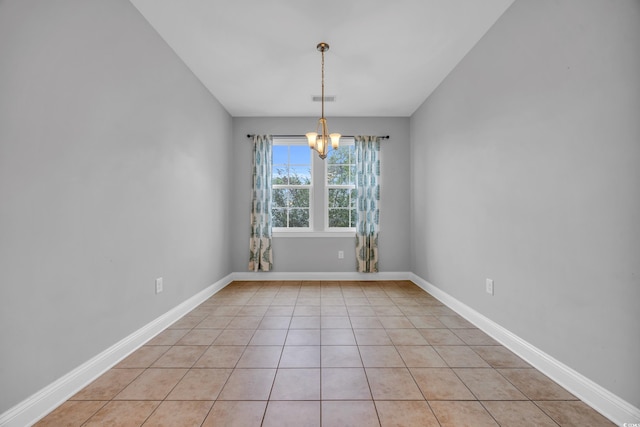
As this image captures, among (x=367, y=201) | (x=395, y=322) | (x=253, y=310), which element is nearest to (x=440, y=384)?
(x=395, y=322)

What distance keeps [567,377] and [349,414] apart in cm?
131

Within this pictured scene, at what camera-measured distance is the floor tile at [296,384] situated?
1576mm

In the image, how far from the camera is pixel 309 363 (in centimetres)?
193

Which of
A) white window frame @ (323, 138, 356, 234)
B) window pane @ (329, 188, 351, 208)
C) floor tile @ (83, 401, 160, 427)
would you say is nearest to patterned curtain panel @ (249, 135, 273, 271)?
white window frame @ (323, 138, 356, 234)

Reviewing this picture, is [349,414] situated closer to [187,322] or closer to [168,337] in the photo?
[168,337]

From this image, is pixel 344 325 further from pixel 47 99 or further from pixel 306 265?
pixel 47 99

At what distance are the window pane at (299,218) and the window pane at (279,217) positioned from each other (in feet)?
0.32

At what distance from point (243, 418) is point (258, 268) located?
9.92ft

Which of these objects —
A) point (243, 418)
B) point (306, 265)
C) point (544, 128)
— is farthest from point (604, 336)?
point (306, 265)

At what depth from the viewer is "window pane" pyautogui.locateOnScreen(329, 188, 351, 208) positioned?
4562 millimetres

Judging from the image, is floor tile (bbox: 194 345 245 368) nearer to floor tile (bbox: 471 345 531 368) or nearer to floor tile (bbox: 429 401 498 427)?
floor tile (bbox: 429 401 498 427)

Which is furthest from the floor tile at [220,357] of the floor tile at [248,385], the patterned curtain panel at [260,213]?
the patterned curtain panel at [260,213]

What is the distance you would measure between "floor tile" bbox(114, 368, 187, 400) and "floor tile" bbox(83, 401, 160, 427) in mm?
52

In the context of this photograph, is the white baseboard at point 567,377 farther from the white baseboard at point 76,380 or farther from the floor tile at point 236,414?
the white baseboard at point 76,380
